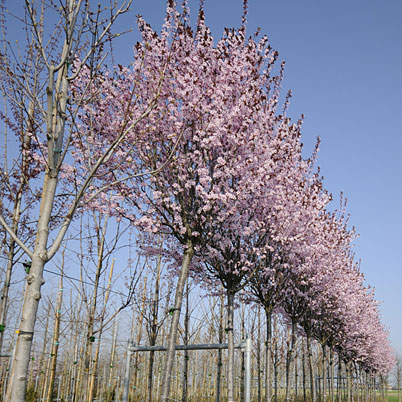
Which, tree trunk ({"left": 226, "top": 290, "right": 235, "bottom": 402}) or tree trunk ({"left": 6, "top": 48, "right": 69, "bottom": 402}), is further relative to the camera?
tree trunk ({"left": 226, "top": 290, "right": 235, "bottom": 402})

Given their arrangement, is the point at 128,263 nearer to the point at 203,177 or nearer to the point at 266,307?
the point at 266,307

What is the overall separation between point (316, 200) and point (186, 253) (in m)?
6.96

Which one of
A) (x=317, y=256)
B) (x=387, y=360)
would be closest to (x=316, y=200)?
(x=317, y=256)

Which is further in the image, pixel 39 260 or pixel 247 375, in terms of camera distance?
pixel 247 375

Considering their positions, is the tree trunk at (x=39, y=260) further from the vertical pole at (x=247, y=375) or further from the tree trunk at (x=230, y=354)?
the tree trunk at (x=230, y=354)

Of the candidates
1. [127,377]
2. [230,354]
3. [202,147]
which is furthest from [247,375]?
[202,147]

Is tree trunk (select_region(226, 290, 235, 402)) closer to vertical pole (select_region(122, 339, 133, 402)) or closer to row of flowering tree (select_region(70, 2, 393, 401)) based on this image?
row of flowering tree (select_region(70, 2, 393, 401))

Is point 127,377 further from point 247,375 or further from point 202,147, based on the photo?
point 202,147

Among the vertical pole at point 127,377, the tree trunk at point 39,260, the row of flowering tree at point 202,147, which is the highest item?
the row of flowering tree at point 202,147

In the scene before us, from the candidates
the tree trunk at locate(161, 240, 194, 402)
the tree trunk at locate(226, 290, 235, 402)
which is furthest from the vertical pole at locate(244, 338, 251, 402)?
the tree trunk at locate(161, 240, 194, 402)

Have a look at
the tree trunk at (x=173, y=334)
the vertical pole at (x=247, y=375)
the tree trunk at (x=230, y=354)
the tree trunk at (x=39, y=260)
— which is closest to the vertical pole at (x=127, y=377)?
the tree trunk at (x=173, y=334)

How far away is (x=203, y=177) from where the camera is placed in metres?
7.68

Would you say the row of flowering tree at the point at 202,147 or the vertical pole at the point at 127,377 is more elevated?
the row of flowering tree at the point at 202,147

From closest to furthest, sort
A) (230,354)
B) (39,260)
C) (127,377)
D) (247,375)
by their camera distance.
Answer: (39,260) < (247,375) < (127,377) < (230,354)
